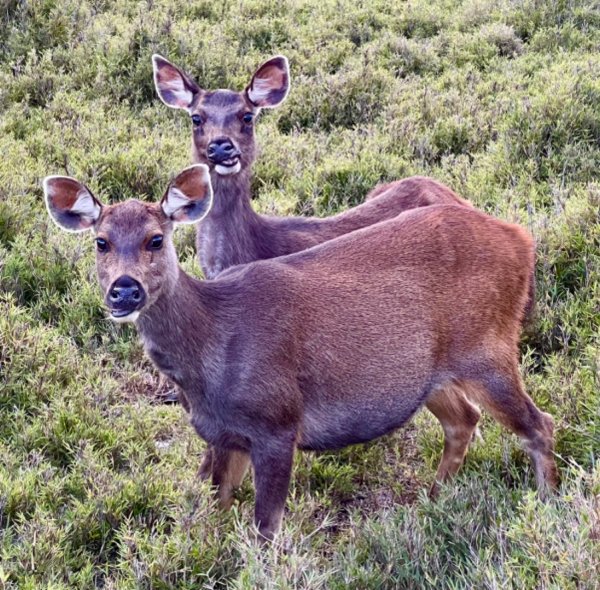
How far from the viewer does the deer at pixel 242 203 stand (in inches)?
247

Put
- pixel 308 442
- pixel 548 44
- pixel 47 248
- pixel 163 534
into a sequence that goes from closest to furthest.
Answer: pixel 163 534, pixel 308 442, pixel 47 248, pixel 548 44

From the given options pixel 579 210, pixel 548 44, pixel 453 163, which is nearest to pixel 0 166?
pixel 453 163

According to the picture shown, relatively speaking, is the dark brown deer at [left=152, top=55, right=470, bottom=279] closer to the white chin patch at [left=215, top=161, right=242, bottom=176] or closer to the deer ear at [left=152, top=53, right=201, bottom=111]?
the white chin patch at [left=215, top=161, right=242, bottom=176]

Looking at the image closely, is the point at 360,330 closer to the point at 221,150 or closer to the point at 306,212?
the point at 221,150

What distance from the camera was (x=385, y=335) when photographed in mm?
4691

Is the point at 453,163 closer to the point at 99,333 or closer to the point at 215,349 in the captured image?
the point at 99,333

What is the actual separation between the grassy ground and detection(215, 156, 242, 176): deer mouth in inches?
38.9

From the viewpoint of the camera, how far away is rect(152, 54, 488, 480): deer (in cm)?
627

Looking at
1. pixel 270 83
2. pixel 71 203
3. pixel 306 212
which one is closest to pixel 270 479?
pixel 71 203

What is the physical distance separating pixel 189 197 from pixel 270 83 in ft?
7.74

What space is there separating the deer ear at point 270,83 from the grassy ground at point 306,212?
1072 millimetres

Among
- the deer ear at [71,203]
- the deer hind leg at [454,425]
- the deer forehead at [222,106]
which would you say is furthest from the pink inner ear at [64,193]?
the deer hind leg at [454,425]

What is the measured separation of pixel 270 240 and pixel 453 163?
2.68 metres

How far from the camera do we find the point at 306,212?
7730mm
